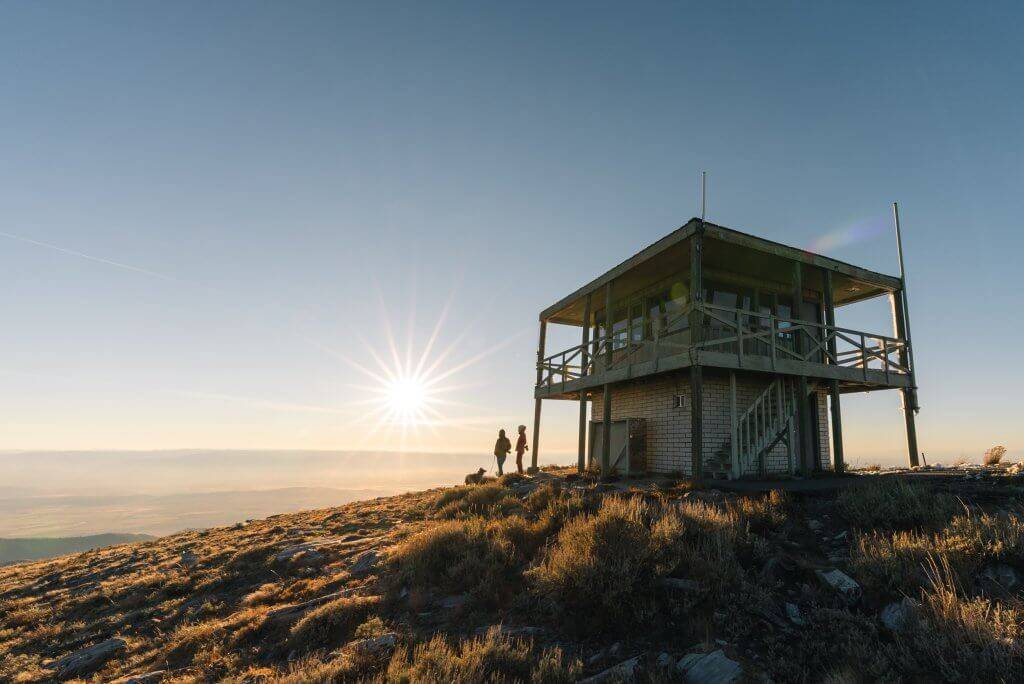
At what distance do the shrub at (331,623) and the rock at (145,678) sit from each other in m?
1.82

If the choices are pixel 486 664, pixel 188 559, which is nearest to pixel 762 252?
pixel 486 664

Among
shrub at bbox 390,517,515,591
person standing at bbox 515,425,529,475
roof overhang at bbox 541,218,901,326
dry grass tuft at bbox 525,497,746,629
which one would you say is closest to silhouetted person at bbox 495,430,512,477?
person standing at bbox 515,425,529,475

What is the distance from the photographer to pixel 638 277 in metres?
17.7

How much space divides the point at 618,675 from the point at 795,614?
2312 millimetres

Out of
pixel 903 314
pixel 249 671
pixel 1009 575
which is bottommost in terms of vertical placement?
pixel 249 671

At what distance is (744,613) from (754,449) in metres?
9.41

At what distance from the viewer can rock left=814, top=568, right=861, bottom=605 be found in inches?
224

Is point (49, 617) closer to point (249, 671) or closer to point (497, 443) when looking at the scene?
point (249, 671)

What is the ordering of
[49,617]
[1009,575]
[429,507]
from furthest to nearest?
[429,507], [49,617], [1009,575]

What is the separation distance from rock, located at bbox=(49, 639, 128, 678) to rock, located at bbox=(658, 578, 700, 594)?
903 cm

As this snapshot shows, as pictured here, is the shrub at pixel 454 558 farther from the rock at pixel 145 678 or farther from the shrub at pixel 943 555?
the shrub at pixel 943 555

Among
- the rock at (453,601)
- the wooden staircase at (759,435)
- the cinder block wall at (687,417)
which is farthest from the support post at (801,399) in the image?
the rock at (453,601)

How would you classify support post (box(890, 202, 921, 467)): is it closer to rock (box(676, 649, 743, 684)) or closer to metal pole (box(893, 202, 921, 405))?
metal pole (box(893, 202, 921, 405))

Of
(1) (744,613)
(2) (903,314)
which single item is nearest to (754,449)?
(2) (903,314)
